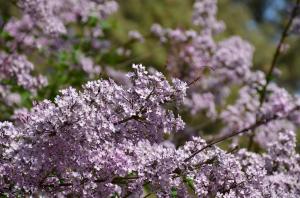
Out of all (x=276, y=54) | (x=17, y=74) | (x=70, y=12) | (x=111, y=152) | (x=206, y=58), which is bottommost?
(x=111, y=152)

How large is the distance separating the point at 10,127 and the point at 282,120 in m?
3.50

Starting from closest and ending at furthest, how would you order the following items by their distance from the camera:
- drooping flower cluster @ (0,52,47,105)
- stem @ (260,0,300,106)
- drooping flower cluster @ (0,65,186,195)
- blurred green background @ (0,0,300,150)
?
drooping flower cluster @ (0,65,186,195) < drooping flower cluster @ (0,52,47,105) < stem @ (260,0,300,106) < blurred green background @ (0,0,300,150)

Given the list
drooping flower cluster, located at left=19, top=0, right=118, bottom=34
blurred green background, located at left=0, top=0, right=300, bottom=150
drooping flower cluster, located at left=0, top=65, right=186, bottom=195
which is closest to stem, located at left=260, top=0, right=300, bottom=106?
blurred green background, located at left=0, top=0, right=300, bottom=150

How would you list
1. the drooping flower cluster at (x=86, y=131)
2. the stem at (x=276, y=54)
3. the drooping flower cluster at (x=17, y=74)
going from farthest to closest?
1. the stem at (x=276, y=54)
2. the drooping flower cluster at (x=17, y=74)
3. the drooping flower cluster at (x=86, y=131)

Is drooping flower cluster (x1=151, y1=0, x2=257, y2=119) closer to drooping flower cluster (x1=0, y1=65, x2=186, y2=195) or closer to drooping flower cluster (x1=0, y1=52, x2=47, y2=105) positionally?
drooping flower cluster (x1=0, y1=52, x2=47, y2=105)

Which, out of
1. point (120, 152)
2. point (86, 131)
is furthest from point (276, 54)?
point (86, 131)

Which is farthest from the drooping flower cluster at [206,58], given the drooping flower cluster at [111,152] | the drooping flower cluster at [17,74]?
the drooping flower cluster at [111,152]

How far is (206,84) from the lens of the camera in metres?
7.30

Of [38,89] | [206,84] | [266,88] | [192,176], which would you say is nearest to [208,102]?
[206,84]

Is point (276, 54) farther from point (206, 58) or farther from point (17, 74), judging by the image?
point (17, 74)

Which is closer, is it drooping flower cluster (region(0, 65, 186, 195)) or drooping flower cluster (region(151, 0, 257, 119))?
drooping flower cluster (region(0, 65, 186, 195))

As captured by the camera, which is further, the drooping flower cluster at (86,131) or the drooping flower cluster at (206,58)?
the drooping flower cluster at (206,58)

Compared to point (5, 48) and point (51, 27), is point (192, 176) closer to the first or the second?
point (51, 27)

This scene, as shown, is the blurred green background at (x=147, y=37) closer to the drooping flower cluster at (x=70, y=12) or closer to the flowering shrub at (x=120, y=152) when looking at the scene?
the drooping flower cluster at (x=70, y=12)
